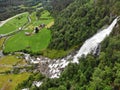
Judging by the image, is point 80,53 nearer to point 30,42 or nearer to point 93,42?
point 93,42

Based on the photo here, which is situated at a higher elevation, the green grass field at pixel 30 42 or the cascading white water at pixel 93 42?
the cascading white water at pixel 93 42

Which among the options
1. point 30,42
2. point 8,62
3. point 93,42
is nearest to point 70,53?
point 93,42

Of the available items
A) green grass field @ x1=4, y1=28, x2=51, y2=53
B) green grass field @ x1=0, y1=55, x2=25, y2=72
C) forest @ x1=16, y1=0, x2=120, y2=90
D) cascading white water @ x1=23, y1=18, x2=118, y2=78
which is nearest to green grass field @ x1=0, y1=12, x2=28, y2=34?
green grass field @ x1=4, y1=28, x2=51, y2=53

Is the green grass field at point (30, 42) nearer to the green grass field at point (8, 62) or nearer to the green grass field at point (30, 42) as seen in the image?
the green grass field at point (30, 42)

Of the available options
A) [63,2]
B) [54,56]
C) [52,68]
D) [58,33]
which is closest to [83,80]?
[52,68]

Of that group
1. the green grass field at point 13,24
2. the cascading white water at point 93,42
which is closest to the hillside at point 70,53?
the cascading white water at point 93,42

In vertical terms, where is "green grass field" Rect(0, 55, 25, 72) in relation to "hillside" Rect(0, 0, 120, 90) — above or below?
below

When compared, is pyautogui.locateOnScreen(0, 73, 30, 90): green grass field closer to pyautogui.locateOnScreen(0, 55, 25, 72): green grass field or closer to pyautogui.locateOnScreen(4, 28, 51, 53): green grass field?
pyautogui.locateOnScreen(0, 55, 25, 72): green grass field

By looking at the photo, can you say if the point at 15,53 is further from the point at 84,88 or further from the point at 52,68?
the point at 84,88

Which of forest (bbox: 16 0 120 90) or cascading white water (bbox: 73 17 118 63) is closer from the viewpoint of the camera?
forest (bbox: 16 0 120 90)
